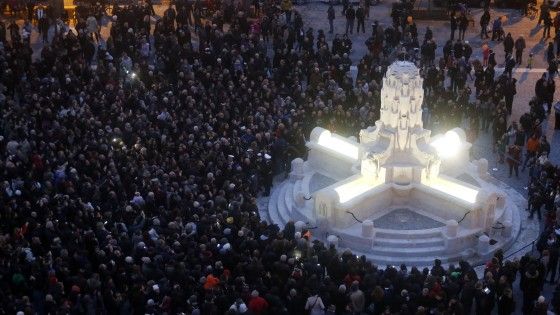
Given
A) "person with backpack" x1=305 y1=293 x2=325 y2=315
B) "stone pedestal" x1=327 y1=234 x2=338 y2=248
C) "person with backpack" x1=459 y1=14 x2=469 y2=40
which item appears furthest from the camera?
"person with backpack" x1=459 y1=14 x2=469 y2=40

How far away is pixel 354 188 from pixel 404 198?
164 centimetres

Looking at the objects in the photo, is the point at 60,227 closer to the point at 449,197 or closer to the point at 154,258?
the point at 154,258

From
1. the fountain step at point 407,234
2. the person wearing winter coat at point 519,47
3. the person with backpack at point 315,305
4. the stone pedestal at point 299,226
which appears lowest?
the person with backpack at point 315,305

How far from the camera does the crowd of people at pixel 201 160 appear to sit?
2283 cm

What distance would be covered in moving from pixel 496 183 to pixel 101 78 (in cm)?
1463

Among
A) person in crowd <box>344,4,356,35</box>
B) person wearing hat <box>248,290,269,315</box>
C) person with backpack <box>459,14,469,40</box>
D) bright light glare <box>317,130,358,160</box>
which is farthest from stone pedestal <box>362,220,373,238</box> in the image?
person with backpack <box>459,14,469,40</box>

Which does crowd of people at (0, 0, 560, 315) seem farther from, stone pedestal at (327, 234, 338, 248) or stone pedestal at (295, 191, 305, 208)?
stone pedestal at (295, 191, 305, 208)

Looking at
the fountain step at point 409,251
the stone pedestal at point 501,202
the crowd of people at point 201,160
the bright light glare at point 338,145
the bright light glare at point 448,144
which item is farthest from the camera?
the bright light glare at point 338,145

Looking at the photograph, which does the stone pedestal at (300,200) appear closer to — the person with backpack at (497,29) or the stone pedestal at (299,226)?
the stone pedestal at (299,226)

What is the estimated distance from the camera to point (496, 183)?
99.9 ft

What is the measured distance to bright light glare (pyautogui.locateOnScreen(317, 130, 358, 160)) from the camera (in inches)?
1175

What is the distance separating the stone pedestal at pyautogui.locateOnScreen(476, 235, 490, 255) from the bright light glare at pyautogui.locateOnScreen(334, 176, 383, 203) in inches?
140

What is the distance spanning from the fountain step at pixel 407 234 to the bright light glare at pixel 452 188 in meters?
1.33

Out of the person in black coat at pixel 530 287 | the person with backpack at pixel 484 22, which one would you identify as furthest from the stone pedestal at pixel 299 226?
the person with backpack at pixel 484 22
